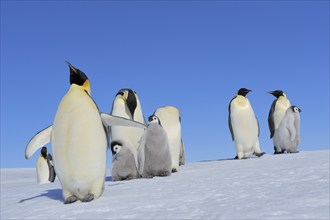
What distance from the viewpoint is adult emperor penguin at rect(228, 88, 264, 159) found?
34.8 ft

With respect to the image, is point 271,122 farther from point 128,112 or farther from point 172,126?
point 128,112

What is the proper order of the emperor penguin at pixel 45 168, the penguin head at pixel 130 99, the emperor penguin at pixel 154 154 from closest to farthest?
the emperor penguin at pixel 154 154 → the penguin head at pixel 130 99 → the emperor penguin at pixel 45 168

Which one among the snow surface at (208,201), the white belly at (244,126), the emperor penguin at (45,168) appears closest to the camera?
the snow surface at (208,201)

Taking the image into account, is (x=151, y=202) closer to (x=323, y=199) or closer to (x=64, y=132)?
(x=64, y=132)

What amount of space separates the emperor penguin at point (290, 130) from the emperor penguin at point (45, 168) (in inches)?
238

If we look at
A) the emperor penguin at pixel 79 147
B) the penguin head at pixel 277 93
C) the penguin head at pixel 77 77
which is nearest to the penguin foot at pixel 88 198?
the emperor penguin at pixel 79 147

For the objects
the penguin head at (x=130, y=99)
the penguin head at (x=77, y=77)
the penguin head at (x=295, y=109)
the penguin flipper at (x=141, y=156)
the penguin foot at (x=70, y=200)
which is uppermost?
the penguin head at (x=77, y=77)

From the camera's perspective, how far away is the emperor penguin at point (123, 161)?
22.5 feet

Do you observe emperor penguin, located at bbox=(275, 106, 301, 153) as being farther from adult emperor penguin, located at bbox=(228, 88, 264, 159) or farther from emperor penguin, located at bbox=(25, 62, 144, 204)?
emperor penguin, located at bbox=(25, 62, 144, 204)

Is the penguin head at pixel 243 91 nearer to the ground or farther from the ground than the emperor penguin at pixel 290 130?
farther from the ground

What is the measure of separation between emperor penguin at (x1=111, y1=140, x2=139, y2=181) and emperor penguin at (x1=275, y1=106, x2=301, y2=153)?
5820 mm

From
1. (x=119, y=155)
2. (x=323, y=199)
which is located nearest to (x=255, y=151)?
(x=119, y=155)

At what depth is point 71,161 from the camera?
4578mm

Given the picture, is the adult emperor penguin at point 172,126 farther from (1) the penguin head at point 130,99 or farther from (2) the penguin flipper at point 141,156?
(2) the penguin flipper at point 141,156
